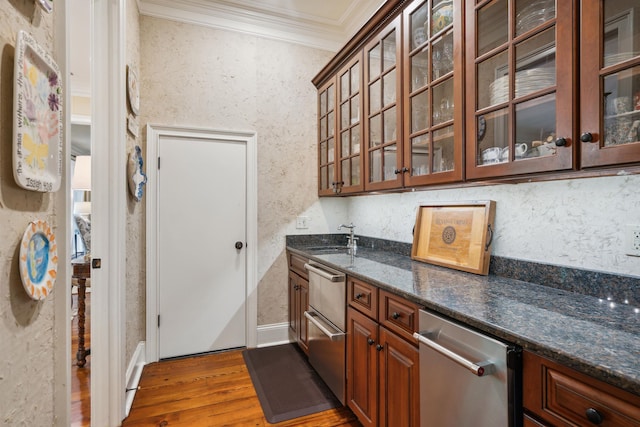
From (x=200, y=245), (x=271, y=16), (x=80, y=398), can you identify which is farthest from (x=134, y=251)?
(x=271, y=16)

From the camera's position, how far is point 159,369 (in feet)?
8.46

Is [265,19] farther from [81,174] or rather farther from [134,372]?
[134,372]

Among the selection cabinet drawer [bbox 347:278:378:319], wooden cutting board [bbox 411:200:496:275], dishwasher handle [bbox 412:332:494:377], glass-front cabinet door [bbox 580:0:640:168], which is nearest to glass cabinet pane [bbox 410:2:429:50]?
glass-front cabinet door [bbox 580:0:640:168]

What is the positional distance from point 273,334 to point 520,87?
2.71 metres

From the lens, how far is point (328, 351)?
2.12 m

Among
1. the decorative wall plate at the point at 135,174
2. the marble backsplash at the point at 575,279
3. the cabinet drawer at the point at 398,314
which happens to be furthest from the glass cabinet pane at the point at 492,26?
the decorative wall plate at the point at 135,174

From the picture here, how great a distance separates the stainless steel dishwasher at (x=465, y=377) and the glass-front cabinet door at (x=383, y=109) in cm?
96

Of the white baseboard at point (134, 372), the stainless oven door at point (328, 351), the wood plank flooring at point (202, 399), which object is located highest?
the stainless oven door at point (328, 351)

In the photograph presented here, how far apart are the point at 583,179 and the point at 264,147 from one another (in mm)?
2379

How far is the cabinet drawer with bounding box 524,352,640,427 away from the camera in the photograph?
2.26 ft

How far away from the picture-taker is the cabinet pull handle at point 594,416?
0.72 m

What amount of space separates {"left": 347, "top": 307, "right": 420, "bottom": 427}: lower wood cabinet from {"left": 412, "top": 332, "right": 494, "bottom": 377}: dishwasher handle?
0.42ft

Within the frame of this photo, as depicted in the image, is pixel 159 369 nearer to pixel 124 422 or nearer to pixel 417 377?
pixel 124 422

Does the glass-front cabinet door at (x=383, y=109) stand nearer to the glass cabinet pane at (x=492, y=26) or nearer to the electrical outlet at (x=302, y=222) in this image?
the glass cabinet pane at (x=492, y=26)
